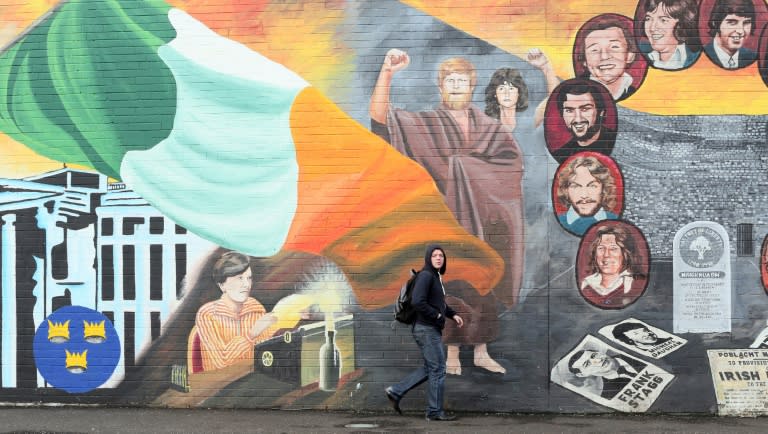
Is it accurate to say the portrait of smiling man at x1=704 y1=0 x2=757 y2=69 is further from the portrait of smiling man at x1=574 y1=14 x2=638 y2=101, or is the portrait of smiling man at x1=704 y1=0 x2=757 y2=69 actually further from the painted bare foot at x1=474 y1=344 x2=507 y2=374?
the painted bare foot at x1=474 y1=344 x2=507 y2=374

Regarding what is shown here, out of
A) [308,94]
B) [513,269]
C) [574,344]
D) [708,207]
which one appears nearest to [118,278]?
[308,94]

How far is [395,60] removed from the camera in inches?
392

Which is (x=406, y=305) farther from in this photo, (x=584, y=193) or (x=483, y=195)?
(x=584, y=193)

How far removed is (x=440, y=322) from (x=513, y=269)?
3.40 feet

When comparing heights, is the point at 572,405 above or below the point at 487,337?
below

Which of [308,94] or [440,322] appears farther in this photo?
[308,94]

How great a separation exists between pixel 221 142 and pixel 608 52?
163 inches

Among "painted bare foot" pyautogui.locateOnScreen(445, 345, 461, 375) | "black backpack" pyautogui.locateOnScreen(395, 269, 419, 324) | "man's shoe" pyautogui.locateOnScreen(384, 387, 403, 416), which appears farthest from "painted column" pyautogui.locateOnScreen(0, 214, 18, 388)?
"painted bare foot" pyautogui.locateOnScreen(445, 345, 461, 375)

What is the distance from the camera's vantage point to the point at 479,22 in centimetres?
986

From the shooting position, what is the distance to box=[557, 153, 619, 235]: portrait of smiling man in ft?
32.1

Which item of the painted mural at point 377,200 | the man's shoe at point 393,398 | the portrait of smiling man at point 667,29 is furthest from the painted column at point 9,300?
the portrait of smiling man at point 667,29

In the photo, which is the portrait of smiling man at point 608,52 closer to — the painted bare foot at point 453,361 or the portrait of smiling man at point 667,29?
the portrait of smiling man at point 667,29

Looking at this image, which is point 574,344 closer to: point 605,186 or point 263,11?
point 605,186

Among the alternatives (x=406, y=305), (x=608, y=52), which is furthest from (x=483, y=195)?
(x=608, y=52)
